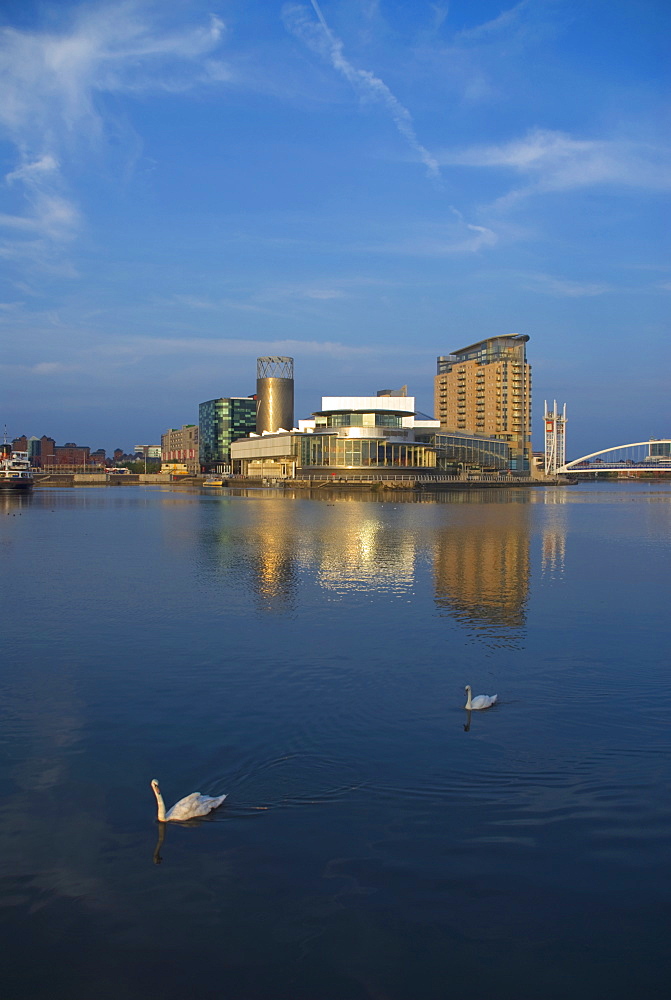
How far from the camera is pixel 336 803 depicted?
9156 millimetres

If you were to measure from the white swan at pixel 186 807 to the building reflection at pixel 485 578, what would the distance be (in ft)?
33.3

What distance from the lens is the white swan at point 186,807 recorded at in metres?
8.73

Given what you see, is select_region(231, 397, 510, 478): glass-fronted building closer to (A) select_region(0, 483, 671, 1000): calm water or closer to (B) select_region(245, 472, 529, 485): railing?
(B) select_region(245, 472, 529, 485): railing

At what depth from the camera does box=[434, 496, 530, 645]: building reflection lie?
65.3ft

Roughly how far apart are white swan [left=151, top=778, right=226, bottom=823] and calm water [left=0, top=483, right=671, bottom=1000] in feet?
0.74

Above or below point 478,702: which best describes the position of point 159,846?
below

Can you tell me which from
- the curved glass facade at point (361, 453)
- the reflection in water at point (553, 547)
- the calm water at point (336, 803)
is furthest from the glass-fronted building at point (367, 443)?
the calm water at point (336, 803)

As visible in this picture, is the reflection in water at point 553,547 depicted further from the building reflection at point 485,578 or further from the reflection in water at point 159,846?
the reflection in water at point 159,846

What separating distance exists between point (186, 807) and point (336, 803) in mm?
1816

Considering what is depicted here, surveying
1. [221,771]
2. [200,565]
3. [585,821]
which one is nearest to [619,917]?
[585,821]

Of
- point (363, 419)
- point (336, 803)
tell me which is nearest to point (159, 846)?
point (336, 803)

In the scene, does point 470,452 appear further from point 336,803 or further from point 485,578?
point 336,803

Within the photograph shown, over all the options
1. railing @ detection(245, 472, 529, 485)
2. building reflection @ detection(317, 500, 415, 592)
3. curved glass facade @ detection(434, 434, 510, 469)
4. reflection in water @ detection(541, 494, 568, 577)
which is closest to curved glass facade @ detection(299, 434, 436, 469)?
railing @ detection(245, 472, 529, 485)

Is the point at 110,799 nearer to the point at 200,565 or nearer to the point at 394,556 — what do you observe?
the point at 200,565
